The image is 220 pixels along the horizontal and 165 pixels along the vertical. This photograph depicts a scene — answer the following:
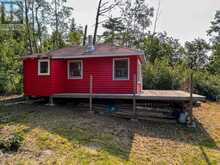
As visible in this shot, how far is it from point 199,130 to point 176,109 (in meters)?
1.71

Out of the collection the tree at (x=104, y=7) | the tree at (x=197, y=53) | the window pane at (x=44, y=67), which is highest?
the tree at (x=104, y=7)

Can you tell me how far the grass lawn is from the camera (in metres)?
7.83

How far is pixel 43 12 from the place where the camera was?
30.5 metres

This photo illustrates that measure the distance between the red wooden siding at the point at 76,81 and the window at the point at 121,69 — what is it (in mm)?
165

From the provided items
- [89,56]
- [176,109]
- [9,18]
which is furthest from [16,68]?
[176,109]

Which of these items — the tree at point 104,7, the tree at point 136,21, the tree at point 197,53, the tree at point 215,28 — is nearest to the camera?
the tree at point 104,7

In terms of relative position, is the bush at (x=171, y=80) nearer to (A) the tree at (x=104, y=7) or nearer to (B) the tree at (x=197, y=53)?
(A) the tree at (x=104, y=7)

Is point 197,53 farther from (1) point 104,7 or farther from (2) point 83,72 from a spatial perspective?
(2) point 83,72

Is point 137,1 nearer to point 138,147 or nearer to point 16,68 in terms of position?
point 16,68

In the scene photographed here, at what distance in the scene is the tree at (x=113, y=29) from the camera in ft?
106

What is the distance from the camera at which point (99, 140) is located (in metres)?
9.23

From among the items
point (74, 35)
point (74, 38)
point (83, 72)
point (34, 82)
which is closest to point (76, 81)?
point (83, 72)

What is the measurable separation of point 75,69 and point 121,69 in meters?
2.69

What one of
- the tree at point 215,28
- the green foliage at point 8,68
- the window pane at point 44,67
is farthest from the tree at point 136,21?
the window pane at point 44,67
